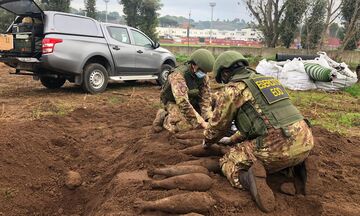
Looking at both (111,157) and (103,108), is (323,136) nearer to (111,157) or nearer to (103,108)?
(111,157)

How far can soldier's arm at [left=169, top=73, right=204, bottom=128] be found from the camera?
5250 millimetres

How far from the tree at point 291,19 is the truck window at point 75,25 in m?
14.1

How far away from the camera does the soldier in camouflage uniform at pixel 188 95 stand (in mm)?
5293

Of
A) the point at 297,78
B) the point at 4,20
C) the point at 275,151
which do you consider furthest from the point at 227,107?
the point at 4,20

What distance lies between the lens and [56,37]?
8828 millimetres

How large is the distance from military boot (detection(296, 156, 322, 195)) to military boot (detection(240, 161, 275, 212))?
50 centimetres

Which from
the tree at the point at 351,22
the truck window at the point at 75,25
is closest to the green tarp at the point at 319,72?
the tree at the point at 351,22

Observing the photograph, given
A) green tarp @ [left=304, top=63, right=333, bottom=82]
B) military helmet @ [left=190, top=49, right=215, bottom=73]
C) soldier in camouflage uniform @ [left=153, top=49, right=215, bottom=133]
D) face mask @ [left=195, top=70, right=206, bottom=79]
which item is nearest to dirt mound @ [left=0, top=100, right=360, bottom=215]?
soldier in camouflage uniform @ [left=153, top=49, right=215, bottom=133]

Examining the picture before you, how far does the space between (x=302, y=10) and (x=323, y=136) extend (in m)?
16.9

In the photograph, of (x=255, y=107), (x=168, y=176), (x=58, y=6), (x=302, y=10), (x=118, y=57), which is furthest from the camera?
(x=58, y=6)

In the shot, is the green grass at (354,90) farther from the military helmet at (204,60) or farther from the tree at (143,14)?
the tree at (143,14)

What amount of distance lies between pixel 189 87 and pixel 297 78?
7.10m

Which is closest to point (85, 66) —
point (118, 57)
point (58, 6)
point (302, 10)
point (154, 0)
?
point (118, 57)

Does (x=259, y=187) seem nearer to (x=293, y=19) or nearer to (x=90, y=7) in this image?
(x=293, y=19)
